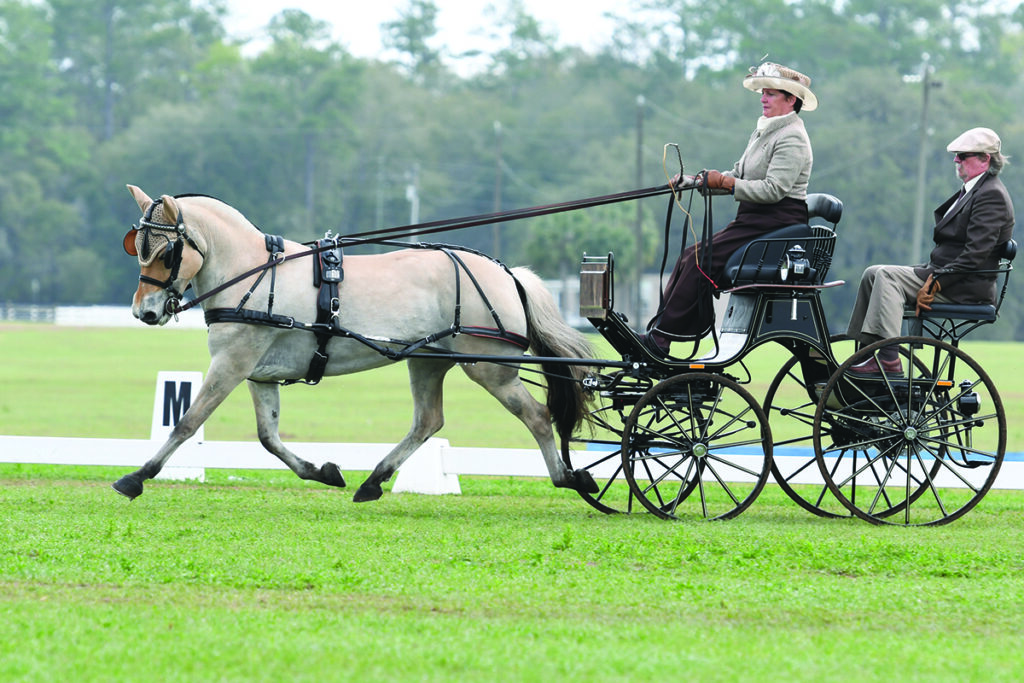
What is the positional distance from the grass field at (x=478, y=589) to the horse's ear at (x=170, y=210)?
1.74m

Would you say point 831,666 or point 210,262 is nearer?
point 831,666

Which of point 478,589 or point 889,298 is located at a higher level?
point 889,298

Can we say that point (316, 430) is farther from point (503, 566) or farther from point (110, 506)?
point (503, 566)

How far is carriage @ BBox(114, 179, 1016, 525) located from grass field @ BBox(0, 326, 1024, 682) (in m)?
0.38

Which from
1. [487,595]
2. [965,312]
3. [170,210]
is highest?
[170,210]

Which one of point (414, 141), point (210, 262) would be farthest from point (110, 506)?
point (414, 141)

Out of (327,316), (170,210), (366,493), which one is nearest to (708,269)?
(327,316)

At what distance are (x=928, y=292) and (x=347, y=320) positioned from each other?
3.48 metres

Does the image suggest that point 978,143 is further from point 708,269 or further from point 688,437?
point 688,437

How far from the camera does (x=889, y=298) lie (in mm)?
8164

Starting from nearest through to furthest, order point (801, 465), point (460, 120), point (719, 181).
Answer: point (719, 181), point (801, 465), point (460, 120)

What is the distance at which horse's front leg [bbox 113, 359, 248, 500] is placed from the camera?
8.05 m

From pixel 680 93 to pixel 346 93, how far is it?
66.7 feet

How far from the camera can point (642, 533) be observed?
7.64 metres
